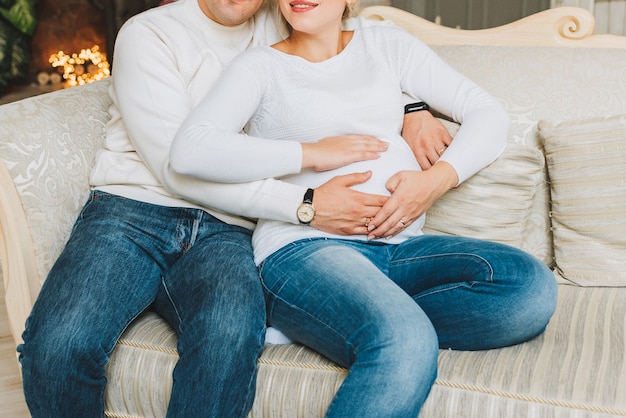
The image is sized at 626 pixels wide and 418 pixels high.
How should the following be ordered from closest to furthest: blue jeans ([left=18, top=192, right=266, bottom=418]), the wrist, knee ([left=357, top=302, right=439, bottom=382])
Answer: knee ([left=357, top=302, right=439, bottom=382]), blue jeans ([left=18, top=192, right=266, bottom=418]), the wrist

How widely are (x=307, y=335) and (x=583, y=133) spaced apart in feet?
2.59

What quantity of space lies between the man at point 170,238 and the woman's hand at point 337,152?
39 millimetres

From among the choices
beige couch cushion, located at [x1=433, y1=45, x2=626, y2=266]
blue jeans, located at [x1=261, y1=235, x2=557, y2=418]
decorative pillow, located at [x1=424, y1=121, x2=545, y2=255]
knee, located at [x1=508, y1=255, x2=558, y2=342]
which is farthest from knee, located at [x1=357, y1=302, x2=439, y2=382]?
beige couch cushion, located at [x1=433, y1=45, x2=626, y2=266]

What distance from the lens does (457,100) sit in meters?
1.65

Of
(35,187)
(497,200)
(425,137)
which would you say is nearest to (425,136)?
(425,137)

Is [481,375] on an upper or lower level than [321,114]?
lower

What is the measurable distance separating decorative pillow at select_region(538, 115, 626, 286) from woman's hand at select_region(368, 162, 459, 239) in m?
0.30

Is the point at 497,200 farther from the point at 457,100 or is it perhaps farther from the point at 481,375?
the point at 481,375

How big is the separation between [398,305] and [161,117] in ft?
2.12

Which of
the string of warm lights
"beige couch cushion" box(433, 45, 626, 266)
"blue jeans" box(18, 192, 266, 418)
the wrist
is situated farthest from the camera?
the string of warm lights

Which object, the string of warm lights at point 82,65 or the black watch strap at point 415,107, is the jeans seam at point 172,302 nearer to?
the black watch strap at point 415,107

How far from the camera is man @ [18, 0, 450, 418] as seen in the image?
52.4 inches

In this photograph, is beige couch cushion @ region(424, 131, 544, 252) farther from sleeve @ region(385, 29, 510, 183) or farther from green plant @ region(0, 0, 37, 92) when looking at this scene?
green plant @ region(0, 0, 37, 92)

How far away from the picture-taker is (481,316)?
1352mm
